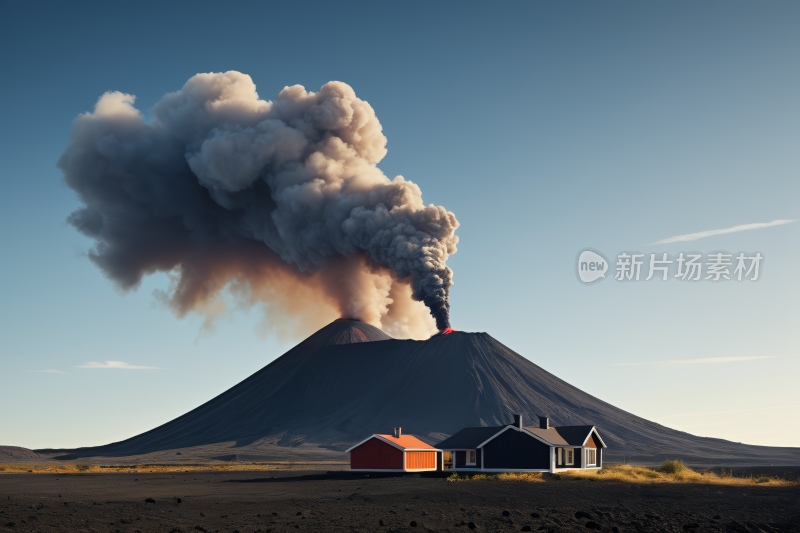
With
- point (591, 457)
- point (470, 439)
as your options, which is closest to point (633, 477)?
point (591, 457)

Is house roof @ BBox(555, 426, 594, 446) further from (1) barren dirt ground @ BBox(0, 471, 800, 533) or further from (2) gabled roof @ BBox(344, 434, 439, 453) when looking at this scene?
(1) barren dirt ground @ BBox(0, 471, 800, 533)

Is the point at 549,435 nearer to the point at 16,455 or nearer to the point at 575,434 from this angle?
the point at 575,434

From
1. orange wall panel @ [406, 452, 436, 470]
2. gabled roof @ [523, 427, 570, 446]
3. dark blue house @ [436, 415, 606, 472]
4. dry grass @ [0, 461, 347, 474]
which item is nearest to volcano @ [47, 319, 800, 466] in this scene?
dry grass @ [0, 461, 347, 474]

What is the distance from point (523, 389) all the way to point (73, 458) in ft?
215

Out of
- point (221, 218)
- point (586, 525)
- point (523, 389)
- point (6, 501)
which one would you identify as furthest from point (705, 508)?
point (221, 218)

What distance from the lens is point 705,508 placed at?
2877 centimetres

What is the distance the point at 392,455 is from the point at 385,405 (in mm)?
61909

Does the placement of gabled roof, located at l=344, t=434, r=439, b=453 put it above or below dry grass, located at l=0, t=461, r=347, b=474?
above

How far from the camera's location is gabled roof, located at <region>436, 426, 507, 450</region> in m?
51.0

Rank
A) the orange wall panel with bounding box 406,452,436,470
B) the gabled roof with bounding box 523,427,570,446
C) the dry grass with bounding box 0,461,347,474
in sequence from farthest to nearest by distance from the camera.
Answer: the dry grass with bounding box 0,461,347,474
the orange wall panel with bounding box 406,452,436,470
the gabled roof with bounding box 523,427,570,446

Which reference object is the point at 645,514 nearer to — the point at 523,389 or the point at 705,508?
the point at 705,508

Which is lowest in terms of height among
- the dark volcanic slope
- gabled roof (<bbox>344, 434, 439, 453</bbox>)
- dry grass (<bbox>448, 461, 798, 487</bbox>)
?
the dark volcanic slope

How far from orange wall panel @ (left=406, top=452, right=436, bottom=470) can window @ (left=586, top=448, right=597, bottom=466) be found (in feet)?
35.6

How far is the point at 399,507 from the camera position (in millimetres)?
27609
